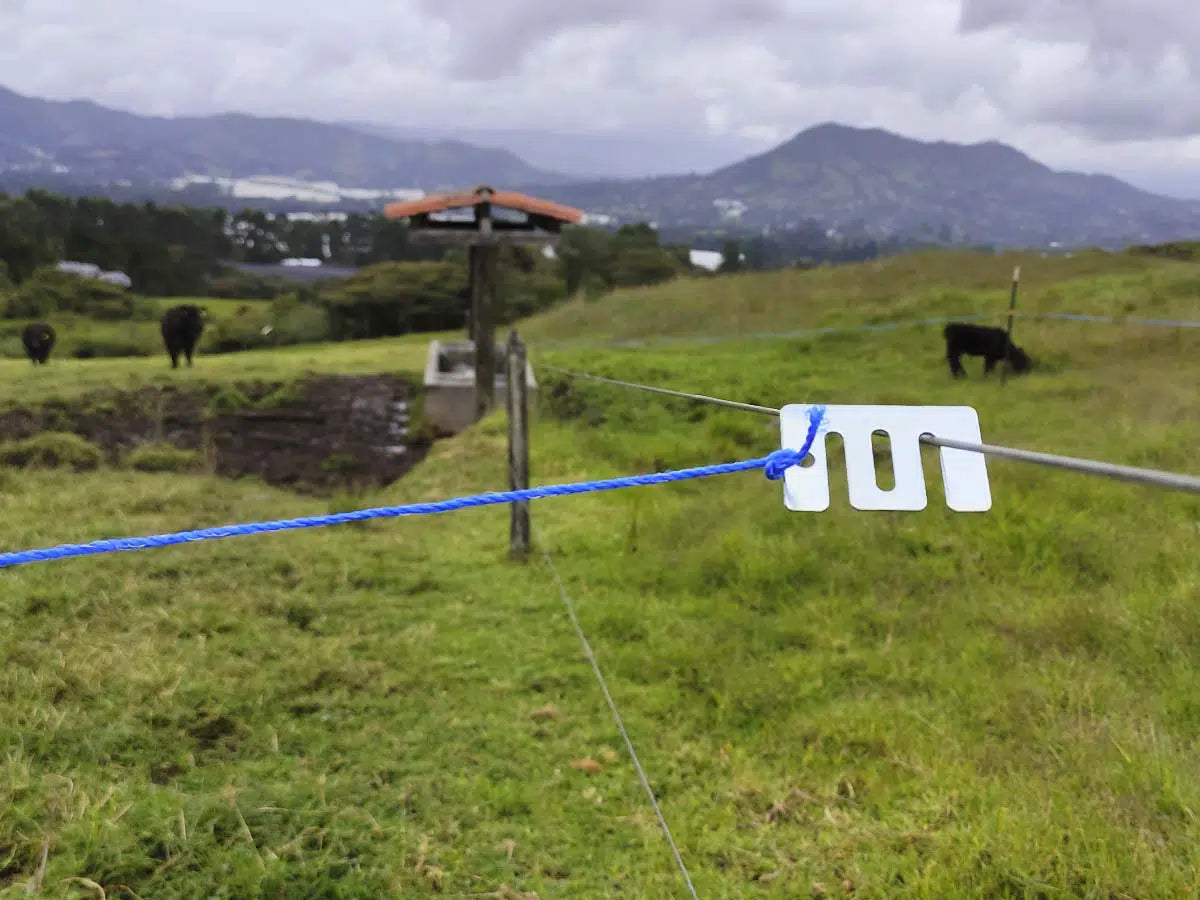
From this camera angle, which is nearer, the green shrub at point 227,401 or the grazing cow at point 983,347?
the grazing cow at point 983,347

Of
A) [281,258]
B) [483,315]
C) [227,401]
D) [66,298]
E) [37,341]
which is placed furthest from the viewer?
[281,258]

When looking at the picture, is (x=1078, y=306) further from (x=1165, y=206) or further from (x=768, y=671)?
(x=1165, y=206)

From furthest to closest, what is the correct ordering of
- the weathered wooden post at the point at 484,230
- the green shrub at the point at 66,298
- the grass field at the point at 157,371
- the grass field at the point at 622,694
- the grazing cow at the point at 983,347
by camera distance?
the green shrub at the point at 66,298
the weathered wooden post at the point at 484,230
the grass field at the point at 157,371
the grazing cow at the point at 983,347
the grass field at the point at 622,694

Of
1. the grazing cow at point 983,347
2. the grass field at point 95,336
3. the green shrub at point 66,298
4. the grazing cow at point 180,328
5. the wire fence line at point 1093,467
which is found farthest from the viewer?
the green shrub at point 66,298

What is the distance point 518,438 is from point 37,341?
963cm

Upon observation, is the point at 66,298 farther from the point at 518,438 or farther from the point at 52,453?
the point at 518,438

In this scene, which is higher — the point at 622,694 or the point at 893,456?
the point at 893,456

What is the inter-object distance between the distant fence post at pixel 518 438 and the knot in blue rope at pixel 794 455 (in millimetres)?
2989

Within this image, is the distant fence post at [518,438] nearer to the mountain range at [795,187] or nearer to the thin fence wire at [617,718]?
the thin fence wire at [617,718]

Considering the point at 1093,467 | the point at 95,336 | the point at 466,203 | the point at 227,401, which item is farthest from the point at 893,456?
the point at 95,336

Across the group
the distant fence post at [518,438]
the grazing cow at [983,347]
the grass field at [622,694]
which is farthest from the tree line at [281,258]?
the grass field at [622,694]

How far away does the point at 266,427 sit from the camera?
8.52 metres

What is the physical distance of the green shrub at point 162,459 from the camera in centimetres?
621

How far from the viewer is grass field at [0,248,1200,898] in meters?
2.21
